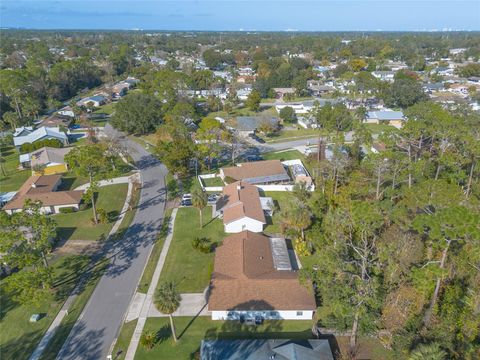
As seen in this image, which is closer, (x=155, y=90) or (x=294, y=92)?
(x=155, y=90)

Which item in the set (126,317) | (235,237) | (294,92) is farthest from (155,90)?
(126,317)

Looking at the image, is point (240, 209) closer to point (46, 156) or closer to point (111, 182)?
point (111, 182)

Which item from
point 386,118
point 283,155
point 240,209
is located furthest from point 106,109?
point 386,118

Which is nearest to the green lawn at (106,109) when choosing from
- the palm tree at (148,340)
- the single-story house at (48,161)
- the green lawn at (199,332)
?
the single-story house at (48,161)

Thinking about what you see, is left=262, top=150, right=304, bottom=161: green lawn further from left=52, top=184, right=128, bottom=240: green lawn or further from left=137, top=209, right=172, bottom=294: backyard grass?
left=137, top=209, right=172, bottom=294: backyard grass

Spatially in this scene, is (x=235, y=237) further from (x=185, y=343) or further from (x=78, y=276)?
(x=78, y=276)

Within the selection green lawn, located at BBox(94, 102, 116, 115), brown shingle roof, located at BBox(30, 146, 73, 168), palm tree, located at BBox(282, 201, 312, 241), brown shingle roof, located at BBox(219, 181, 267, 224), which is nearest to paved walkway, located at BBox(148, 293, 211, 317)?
brown shingle roof, located at BBox(219, 181, 267, 224)
